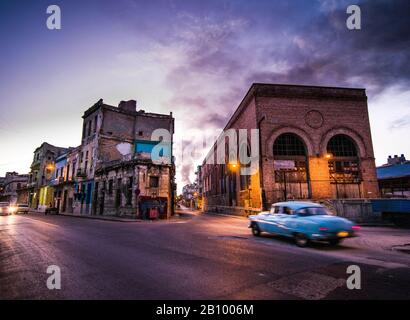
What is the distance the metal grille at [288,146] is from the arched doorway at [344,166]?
8.94 ft

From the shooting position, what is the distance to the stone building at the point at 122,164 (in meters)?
23.6

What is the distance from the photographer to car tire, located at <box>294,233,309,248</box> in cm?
795

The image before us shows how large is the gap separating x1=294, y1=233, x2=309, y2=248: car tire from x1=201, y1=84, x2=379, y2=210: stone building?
1293cm

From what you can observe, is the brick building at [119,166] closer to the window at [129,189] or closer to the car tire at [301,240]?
the window at [129,189]

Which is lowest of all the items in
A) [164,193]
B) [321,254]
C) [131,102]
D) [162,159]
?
[321,254]

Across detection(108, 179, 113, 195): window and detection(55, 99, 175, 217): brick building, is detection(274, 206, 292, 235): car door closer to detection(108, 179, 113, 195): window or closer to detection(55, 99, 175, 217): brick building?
detection(55, 99, 175, 217): brick building

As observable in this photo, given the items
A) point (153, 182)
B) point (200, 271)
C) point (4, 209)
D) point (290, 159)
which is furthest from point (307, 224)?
point (4, 209)

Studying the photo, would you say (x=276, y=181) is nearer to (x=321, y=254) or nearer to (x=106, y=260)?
(x=321, y=254)

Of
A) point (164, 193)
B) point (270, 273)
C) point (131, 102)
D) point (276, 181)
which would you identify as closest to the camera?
point (270, 273)

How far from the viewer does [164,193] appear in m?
24.3

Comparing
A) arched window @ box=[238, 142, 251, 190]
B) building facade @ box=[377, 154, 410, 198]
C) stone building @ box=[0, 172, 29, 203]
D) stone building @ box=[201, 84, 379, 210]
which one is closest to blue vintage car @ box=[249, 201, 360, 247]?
stone building @ box=[201, 84, 379, 210]

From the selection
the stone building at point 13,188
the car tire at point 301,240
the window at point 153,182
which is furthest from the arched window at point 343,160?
the stone building at point 13,188
